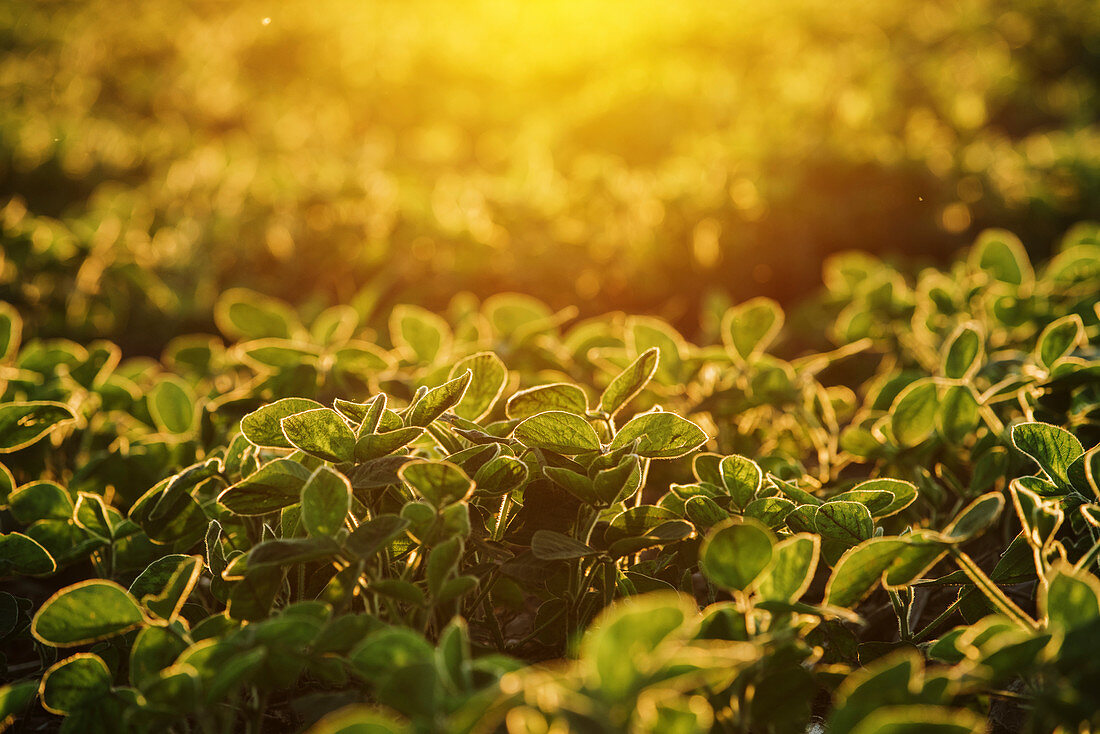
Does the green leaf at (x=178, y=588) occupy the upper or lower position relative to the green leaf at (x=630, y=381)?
lower

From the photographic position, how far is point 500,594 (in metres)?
1.32

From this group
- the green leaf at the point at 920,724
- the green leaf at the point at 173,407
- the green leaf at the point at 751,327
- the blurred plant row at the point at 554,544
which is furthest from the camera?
the green leaf at the point at 173,407

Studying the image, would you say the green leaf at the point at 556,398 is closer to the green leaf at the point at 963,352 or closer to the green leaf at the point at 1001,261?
the green leaf at the point at 963,352

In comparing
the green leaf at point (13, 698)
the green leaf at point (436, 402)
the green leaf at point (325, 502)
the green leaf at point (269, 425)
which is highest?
the green leaf at point (436, 402)

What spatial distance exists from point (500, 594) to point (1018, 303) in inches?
53.4

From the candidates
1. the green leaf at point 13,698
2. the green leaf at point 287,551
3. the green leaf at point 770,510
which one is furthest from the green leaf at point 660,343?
the green leaf at point 13,698

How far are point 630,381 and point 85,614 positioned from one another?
71 cm

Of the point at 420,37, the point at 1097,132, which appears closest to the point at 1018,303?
the point at 1097,132

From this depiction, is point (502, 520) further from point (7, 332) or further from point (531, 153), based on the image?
point (531, 153)

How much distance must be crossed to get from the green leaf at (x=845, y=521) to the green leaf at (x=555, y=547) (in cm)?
31

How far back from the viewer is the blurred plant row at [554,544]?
86 cm

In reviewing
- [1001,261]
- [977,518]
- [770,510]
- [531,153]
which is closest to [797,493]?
[770,510]

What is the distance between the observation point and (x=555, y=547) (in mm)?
1123

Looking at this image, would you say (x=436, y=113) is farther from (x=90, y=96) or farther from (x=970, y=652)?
(x=970, y=652)
